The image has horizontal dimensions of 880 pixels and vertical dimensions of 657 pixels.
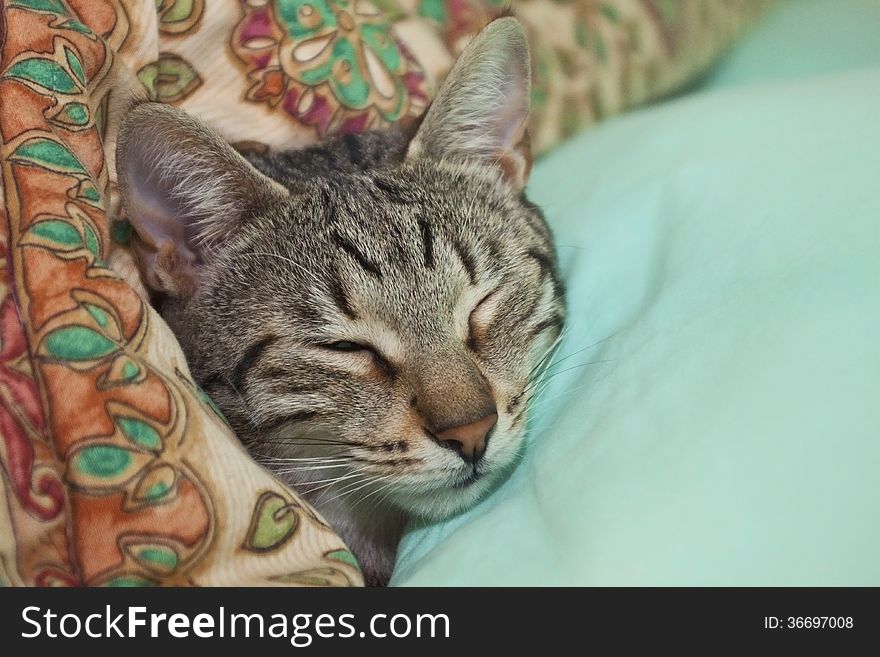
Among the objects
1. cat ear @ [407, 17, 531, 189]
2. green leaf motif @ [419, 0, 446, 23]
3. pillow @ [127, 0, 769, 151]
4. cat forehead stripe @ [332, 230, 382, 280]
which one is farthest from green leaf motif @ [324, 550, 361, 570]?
green leaf motif @ [419, 0, 446, 23]

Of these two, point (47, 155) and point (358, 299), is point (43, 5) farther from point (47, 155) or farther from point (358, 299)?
point (358, 299)

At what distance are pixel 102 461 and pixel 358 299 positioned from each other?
1.25 feet

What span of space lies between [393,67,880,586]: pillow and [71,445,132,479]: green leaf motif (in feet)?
1.08

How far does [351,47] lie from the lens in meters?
1.48

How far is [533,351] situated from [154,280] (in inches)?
21.3

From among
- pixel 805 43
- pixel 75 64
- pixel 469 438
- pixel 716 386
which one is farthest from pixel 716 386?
pixel 805 43

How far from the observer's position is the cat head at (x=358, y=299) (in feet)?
3.43

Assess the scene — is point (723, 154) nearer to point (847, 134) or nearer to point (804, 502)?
point (847, 134)

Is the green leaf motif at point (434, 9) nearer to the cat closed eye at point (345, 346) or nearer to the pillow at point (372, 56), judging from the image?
the pillow at point (372, 56)

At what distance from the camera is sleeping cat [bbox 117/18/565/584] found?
3.43 ft

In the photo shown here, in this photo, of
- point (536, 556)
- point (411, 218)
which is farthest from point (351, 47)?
point (536, 556)

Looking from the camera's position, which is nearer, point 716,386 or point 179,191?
point 716,386

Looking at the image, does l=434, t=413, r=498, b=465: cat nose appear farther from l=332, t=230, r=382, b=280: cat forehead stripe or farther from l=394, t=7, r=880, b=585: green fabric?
l=332, t=230, r=382, b=280: cat forehead stripe

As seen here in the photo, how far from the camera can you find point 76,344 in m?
0.88
